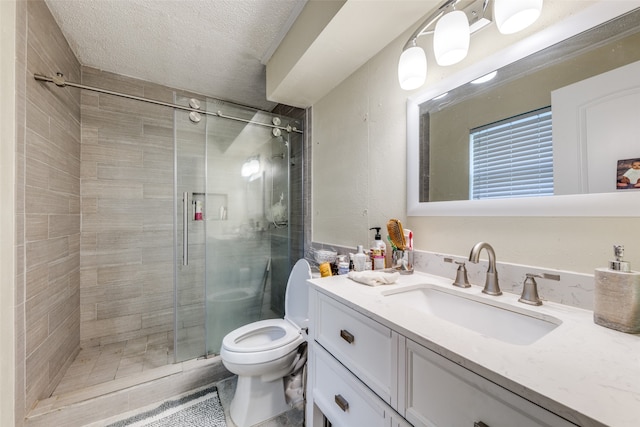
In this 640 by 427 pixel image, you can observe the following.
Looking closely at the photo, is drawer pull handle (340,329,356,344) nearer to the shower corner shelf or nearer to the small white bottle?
the small white bottle

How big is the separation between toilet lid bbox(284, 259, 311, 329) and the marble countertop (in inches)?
35.5

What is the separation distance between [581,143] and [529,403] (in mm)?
746

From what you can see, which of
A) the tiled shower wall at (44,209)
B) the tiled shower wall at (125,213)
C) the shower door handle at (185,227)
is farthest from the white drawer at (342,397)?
the tiled shower wall at (125,213)

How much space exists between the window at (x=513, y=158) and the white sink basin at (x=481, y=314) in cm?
39

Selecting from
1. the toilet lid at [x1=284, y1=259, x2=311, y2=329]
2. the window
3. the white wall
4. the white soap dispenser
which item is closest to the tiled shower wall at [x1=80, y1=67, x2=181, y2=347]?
the toilet lid at [x1=284, y1=259, x2=311, y2=329]

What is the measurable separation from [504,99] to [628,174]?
431 mm

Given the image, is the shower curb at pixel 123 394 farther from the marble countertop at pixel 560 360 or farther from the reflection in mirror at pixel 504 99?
the reflection in mirror at pixel 504 99

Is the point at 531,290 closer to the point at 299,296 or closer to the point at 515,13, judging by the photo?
the point at 515,13

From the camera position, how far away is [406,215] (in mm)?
1231

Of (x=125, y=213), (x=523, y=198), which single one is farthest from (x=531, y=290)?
(x=125, y=213)

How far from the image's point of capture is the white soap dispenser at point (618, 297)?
552 mm

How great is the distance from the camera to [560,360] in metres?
0.46

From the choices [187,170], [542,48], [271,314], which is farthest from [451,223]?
[187,170]

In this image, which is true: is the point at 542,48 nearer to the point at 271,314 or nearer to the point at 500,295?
the point at 500,295
